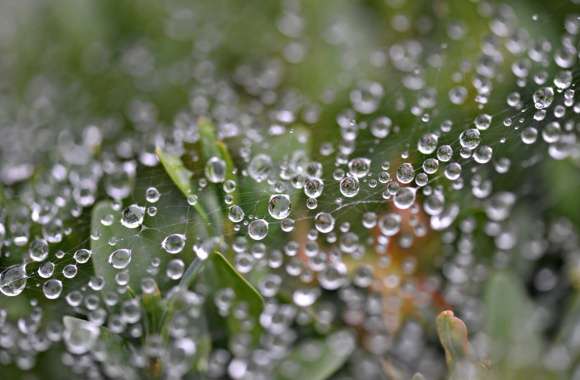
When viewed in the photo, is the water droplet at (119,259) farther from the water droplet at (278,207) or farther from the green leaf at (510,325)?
the green leaf at (510,325)

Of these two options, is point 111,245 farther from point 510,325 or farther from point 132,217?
point 510,325

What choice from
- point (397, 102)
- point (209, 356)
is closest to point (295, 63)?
point (397, 102)

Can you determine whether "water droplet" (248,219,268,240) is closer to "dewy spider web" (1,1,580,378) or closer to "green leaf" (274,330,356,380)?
"dewy spider web" (1,1,580,378)

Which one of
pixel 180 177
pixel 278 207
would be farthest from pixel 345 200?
pixel 180 177

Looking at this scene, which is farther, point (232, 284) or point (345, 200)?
→ point (345, 200)

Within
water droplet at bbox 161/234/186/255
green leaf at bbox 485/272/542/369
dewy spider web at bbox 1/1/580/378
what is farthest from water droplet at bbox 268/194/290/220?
green leaf at bbox 485/272/542/369

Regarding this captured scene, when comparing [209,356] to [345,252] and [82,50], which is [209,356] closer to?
[345,252]
